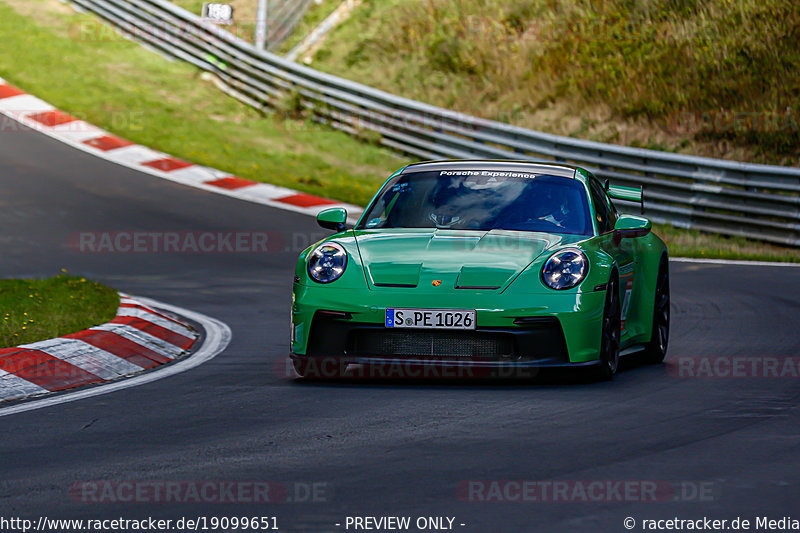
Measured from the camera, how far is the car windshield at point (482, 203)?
8570mm

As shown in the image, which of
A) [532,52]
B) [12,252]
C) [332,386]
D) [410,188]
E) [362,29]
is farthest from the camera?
[362,29]

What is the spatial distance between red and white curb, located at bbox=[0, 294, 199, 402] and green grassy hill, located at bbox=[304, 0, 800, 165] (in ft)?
41.2

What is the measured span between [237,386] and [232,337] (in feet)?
7.18

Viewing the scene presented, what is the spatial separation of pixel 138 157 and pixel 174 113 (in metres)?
3.49

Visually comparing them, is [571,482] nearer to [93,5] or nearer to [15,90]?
[15,90]

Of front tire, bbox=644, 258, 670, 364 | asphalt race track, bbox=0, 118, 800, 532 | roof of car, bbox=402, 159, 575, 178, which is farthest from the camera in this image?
front tire, bbox=644, 258, 670, 364

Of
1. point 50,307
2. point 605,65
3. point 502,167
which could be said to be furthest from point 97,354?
point 605,65

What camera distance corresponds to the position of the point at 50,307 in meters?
10.1

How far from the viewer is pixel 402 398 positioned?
736cm

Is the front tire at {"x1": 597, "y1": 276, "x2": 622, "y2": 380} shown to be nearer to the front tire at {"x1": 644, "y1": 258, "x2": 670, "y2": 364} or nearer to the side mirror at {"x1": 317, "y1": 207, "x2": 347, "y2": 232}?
the front tire at {"x1": 644, "y1": 258, "x2": 670, "y2": 364}

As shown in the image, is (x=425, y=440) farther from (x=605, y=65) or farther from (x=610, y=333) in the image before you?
(x=605, y=65)

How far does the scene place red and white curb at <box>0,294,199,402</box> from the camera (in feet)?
25.4

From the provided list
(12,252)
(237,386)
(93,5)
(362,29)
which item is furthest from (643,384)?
(93,5)

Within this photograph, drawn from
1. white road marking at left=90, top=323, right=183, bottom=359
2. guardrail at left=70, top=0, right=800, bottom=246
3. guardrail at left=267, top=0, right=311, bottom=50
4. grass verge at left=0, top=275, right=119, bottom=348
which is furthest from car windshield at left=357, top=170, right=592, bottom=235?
guardrail at left=267, top=0, right=311, bottom=50
